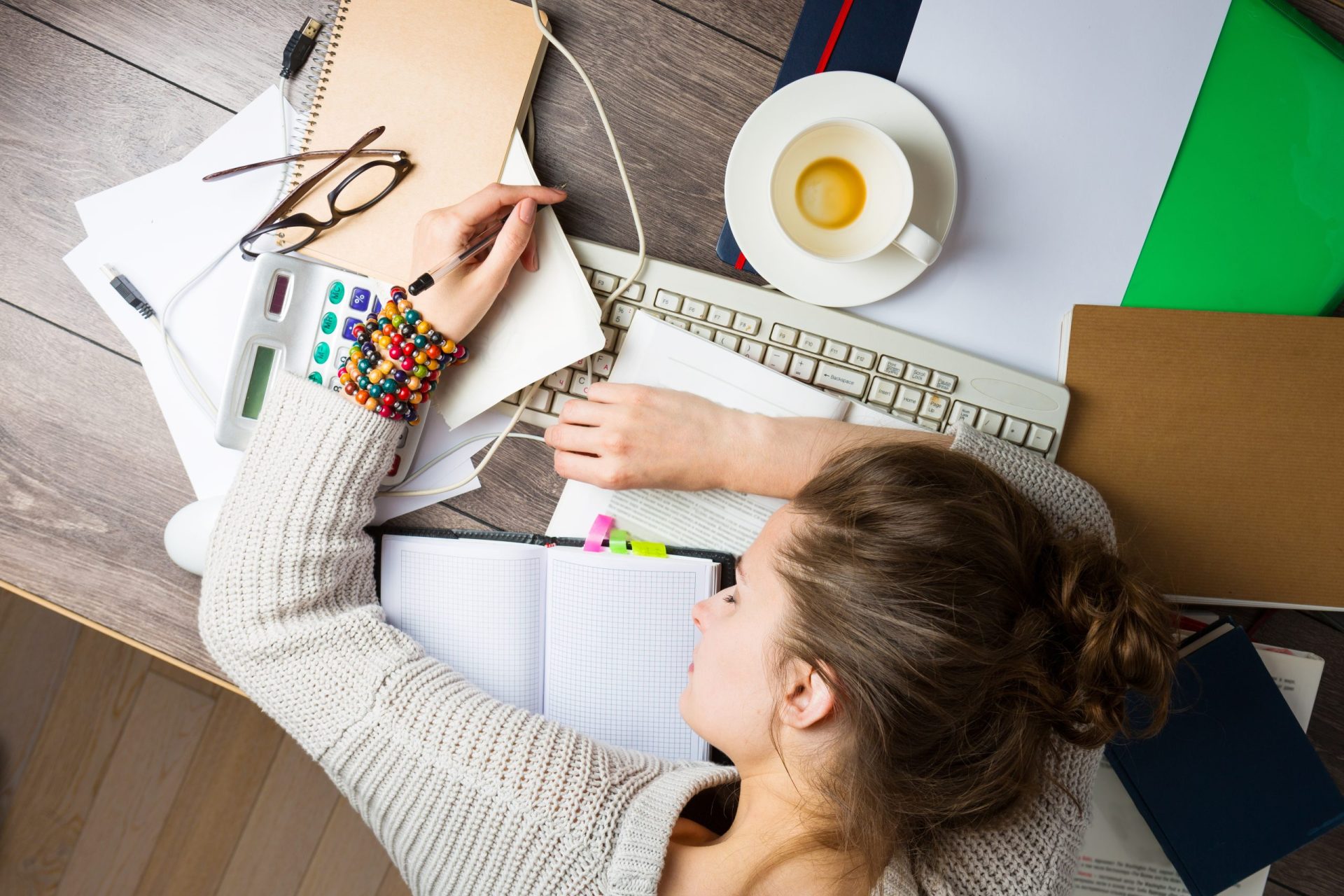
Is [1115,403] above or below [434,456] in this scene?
above

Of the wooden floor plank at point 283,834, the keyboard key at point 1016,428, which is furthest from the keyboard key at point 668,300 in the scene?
the wooden floor plank at point 283,834

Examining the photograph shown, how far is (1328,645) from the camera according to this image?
83 centimetres

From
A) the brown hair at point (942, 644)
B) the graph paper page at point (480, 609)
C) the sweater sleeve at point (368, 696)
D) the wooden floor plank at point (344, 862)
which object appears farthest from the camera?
the wooden floor plank at point (344, 862)

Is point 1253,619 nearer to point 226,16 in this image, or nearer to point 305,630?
point 305,630

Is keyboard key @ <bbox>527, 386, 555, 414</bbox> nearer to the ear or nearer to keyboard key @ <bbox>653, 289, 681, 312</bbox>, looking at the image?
keyboard key @ <bbox>653, 289, 681, 312</bbox>

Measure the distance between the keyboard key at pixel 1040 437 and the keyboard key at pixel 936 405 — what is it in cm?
8

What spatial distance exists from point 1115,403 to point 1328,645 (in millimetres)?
340

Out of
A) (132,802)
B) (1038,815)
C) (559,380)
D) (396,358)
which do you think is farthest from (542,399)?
(132,802)

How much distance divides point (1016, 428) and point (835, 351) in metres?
0.19

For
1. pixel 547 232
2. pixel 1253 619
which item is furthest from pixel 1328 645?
pixel 547 232

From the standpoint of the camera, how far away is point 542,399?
2.64 feet

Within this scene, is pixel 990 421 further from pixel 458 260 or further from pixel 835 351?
pixel 458 260

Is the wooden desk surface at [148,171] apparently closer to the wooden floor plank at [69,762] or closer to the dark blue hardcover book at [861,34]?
the dark blue hardcover book at [861,34]

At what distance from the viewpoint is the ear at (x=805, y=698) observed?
2.00ft
